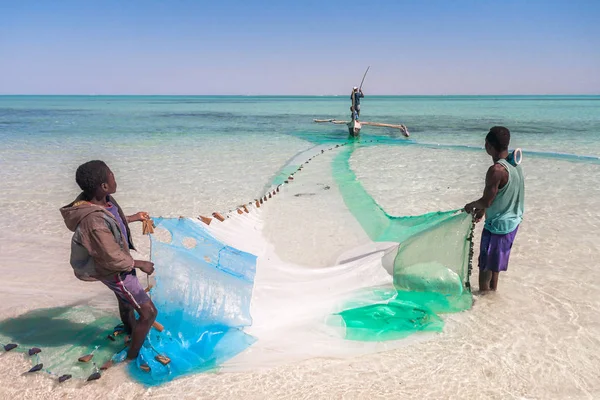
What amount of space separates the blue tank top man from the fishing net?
0.20 metres

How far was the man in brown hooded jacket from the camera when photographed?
2.62 m

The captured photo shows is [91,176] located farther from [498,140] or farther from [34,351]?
[498,140]

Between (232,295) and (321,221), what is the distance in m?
3.14

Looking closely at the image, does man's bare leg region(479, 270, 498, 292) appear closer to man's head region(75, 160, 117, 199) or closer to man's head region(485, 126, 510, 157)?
man's head region(485, 126, 510, 157)

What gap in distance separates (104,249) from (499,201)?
3080 mm

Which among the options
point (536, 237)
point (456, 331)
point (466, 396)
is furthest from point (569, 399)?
point (536, 237)

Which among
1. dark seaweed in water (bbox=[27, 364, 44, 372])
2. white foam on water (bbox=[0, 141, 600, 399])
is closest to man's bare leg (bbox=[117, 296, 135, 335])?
white foam on water (bbox=[0, 141, 600, 399])

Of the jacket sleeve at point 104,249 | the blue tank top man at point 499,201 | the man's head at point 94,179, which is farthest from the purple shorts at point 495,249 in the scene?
the man's head at point 94,179

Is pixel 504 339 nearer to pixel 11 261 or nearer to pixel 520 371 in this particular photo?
pixel 520 371

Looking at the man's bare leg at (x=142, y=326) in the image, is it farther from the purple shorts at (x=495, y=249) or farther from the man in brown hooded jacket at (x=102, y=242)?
the purple shorts at (x=495, y=249)

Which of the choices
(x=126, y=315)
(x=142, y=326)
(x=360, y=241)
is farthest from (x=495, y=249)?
(x=126, y=315)

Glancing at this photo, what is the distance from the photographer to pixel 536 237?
579cm

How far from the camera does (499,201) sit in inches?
144

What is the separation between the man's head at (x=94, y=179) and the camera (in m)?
2.64
